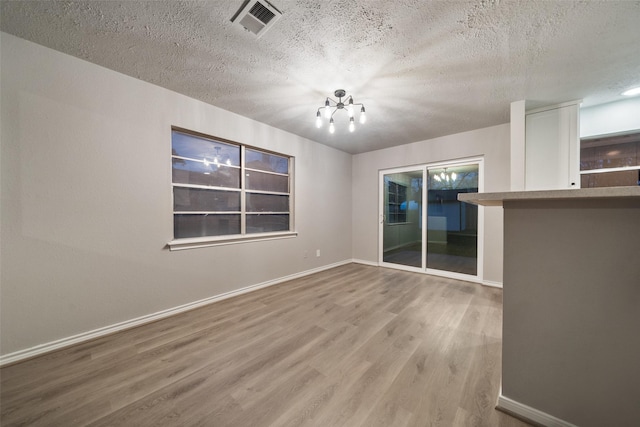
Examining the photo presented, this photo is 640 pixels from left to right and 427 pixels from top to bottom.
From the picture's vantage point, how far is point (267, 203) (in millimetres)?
3686

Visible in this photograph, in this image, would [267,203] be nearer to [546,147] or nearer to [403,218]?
[403,218]

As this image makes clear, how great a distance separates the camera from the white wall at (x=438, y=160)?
3469 millimetres

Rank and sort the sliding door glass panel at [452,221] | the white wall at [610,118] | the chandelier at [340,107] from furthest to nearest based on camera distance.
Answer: the sliding door glass panel at [452,221] → the white wall at [610,118] → the chandelier at [340,107]

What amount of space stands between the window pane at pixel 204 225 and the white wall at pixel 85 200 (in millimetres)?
217

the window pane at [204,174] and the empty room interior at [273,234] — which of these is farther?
the window pane at [204,174]

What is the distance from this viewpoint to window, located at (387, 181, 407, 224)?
469 cm

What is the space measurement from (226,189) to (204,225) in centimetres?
59

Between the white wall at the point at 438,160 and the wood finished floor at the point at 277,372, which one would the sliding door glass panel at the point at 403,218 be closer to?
the white wall at the point at 438,160

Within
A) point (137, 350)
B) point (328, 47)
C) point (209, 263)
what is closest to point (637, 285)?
point (328, 47)

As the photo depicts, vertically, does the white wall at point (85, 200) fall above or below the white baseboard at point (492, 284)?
above

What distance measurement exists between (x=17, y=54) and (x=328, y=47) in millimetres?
2514

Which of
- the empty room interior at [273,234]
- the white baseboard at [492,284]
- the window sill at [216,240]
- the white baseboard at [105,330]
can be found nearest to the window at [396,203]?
the empty room interior at [273,234]

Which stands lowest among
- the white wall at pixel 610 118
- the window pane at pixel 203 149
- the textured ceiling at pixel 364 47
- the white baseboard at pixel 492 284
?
the white baseboard at pixel 492 284

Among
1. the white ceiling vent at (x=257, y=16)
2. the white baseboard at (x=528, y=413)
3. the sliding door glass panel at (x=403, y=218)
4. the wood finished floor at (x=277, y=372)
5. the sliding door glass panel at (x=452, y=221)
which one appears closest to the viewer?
the white baseboard at (x=528, y=413)
